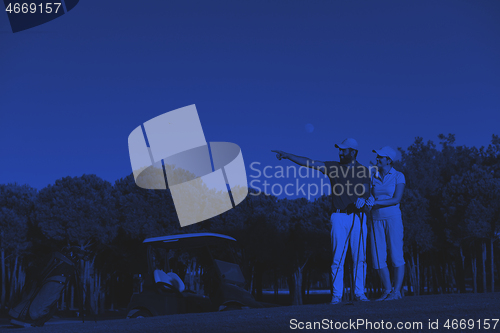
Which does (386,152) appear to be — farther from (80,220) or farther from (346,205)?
(80,220)

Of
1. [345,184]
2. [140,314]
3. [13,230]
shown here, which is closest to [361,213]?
[345,184]

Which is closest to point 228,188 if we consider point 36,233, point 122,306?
point 36,233

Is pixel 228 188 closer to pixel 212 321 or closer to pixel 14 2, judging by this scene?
pixel 14 2

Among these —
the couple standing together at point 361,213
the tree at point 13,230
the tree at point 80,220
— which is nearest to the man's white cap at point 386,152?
the couple standing together at point 361,213

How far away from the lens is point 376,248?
7.83 m

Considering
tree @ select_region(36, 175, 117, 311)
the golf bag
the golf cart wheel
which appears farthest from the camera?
tree @ select_region(36, 175, 117, 311)

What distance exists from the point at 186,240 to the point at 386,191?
14.8 ft

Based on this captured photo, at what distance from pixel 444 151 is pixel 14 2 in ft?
179

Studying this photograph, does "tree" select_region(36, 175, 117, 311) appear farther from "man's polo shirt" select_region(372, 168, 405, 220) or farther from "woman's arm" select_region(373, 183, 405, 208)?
"woman's arm" select_region(373, 183, 405, 208)

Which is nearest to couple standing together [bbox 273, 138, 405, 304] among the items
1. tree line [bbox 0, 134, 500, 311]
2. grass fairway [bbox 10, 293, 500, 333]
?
grass fairway [bbox 10, 293, 500, 333]

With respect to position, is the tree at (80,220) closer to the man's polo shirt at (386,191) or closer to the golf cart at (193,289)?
the golf cart at (193,289)

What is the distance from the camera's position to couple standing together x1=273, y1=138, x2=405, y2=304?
7.39 meters

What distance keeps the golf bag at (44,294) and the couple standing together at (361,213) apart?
149 inches

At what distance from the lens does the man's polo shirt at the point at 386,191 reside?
308 inches
